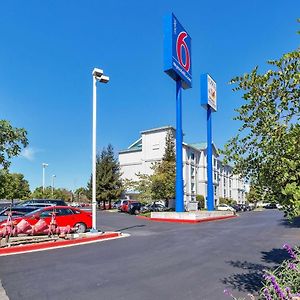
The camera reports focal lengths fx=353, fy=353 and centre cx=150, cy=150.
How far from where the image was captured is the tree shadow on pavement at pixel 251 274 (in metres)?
7.26

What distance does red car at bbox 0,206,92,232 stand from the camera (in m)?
17.3

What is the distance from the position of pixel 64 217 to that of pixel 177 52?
17.4m

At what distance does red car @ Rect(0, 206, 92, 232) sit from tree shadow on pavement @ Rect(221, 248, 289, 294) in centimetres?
994

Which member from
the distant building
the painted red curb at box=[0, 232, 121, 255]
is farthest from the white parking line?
the distant building

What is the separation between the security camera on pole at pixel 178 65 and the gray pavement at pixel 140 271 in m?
14.9

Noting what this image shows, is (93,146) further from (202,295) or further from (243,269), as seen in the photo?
(202,295)

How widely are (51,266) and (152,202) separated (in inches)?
1242

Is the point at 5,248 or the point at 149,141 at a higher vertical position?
the point at 149,141

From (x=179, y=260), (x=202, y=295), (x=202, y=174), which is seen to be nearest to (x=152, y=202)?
(x=202, y=174)

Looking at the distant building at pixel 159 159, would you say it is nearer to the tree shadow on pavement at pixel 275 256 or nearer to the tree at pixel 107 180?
the tree at pixel 107 180

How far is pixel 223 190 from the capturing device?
8050 cm

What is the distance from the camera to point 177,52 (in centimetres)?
2919

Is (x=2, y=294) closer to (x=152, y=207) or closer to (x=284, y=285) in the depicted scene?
(x=284, y=285)

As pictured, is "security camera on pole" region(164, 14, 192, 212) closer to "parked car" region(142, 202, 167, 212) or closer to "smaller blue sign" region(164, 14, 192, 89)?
"smaller blue sign" region(164, 14, 192, 89)
